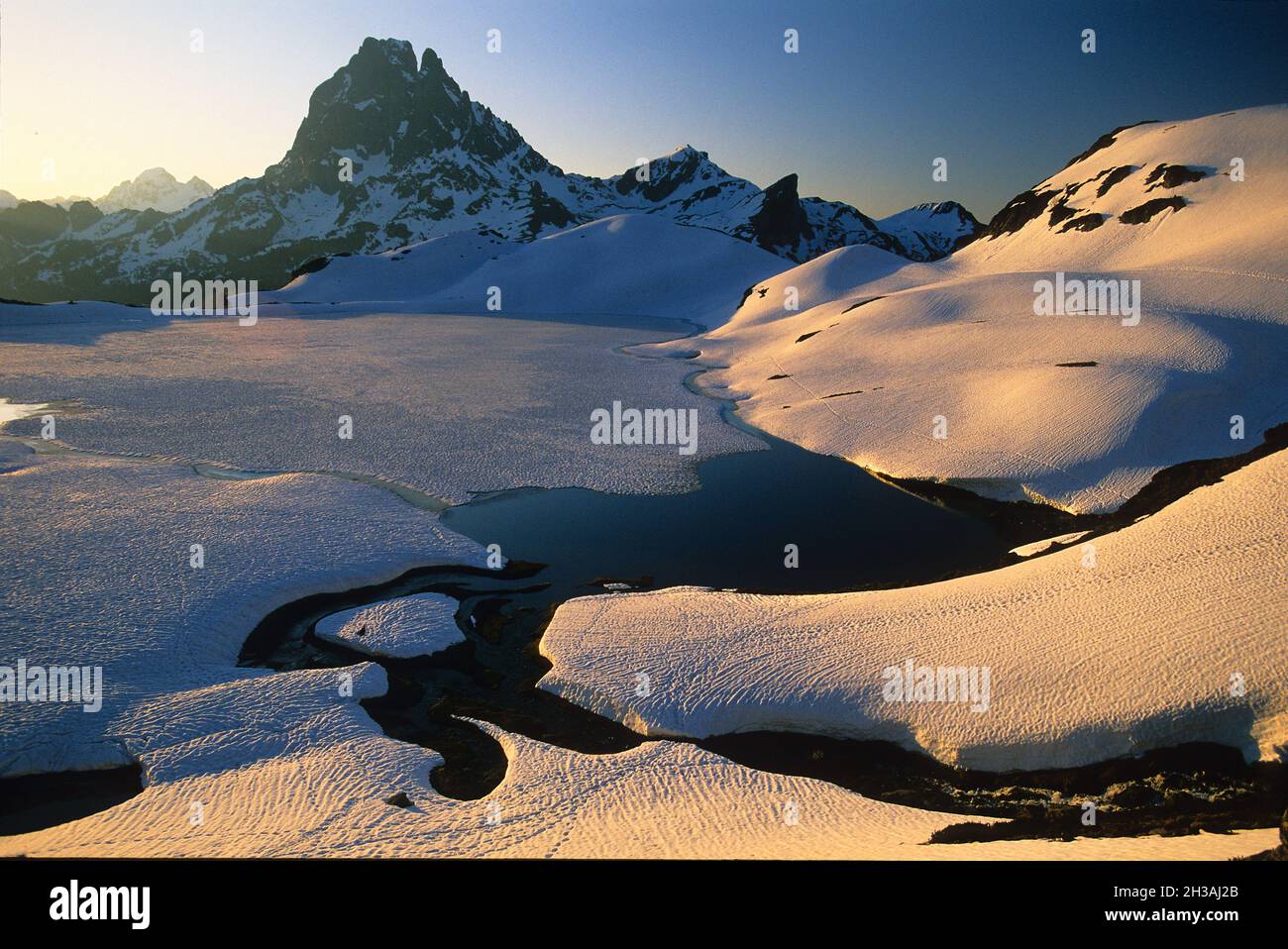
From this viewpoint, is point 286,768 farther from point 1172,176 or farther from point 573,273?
point 573,273

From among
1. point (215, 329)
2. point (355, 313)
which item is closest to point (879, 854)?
point (215, 329)

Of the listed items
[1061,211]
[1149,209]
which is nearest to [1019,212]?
[1061,211]

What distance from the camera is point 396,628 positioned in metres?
16.9

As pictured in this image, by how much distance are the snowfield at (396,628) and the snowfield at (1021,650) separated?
2.56 m

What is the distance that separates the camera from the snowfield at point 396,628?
16281 mm

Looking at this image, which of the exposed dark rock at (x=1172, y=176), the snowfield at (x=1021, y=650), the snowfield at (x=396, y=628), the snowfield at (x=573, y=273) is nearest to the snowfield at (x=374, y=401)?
the snowfield at (x=396, y=628)

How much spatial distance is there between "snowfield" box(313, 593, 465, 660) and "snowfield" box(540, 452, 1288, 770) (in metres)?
2.56

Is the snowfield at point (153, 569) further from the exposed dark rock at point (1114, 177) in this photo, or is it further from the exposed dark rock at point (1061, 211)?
the exposed dark rock at point (1114, 177)

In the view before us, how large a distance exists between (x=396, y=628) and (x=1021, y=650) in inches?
536

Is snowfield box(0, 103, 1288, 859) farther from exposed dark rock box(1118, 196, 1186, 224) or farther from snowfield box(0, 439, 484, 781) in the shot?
exposed dark rock box(1118, 196, 1186, 224)

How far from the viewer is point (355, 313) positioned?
97.2 meters

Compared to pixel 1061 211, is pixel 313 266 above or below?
above

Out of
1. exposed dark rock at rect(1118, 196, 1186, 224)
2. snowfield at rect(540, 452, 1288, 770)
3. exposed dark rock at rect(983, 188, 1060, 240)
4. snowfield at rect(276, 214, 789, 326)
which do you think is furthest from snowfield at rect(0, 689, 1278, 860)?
snowfield at rect(276, 214, 789, 326)

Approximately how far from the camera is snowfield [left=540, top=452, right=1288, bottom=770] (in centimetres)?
1231
